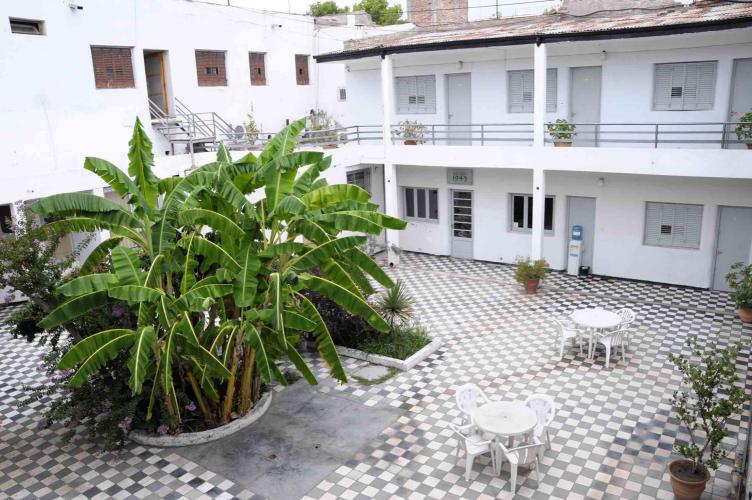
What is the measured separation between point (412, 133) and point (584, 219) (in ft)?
18.8

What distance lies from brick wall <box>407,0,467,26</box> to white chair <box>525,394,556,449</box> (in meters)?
23.4

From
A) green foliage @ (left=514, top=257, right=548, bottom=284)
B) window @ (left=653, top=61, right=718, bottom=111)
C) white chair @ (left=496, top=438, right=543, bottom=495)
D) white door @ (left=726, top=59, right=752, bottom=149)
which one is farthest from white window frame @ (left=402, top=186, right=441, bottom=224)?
white chair @ (left=496, top=438, right=543, bottom=495)

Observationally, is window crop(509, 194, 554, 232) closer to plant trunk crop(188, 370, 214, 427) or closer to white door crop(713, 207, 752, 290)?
white door crop(713, 207, 752, 290)

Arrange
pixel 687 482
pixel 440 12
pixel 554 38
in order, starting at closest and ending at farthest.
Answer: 1. pixel 687 482
2. pixel 554 38
3. pixel 440 12

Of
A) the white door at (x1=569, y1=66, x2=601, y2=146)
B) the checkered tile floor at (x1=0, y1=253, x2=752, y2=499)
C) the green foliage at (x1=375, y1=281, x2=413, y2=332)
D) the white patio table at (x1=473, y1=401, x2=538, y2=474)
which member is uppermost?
the white door at (x1=569, y1=66, x2=601, y2=146)

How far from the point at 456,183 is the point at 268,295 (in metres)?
12.1

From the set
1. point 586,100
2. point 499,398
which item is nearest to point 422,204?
point 586,100

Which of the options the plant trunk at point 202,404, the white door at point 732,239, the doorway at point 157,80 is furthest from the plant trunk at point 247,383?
the doorway at point 157,80

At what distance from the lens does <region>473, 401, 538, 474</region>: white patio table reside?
8820 mm

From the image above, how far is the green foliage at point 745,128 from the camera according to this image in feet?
47.1

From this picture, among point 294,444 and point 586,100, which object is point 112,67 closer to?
point 586,100

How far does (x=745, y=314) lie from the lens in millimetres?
14094

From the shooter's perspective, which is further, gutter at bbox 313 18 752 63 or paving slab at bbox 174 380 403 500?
gutter at bbox 313 18 752 63

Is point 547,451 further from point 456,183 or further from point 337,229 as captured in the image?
point 456,183
